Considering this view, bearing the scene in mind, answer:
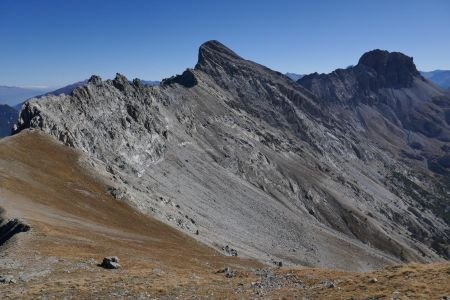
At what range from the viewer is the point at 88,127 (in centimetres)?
12156

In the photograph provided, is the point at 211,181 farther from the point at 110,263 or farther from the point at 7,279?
the point at 7,279

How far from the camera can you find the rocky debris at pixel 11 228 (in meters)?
47.7

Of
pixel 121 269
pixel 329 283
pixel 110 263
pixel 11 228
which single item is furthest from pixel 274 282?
pixel 11 228

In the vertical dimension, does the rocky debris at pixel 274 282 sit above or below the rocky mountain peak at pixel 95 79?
below

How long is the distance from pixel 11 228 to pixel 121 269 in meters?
17.1

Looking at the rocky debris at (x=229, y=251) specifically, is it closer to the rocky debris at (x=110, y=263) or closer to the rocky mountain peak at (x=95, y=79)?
the rocky debris at (x=110, y=263)

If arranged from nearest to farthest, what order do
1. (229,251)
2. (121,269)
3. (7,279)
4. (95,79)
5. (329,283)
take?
1. (7,279)
2. (329,283)
3. (121,269)
4. (229,251)
5. (95,79)

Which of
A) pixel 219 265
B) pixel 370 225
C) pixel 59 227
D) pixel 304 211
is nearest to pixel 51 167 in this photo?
pixel 59 227

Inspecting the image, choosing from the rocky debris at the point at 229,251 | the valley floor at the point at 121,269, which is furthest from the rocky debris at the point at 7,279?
the rocky debris at the point at 229,251

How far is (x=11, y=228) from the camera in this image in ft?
163

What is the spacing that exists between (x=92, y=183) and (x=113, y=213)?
36.8 feet

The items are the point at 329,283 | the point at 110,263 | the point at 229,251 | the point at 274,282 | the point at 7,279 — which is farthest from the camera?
the point at 229,251

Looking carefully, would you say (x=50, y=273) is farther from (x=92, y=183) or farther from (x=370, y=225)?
(x=370, y=225)

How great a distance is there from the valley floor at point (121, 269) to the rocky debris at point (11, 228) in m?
0.81
